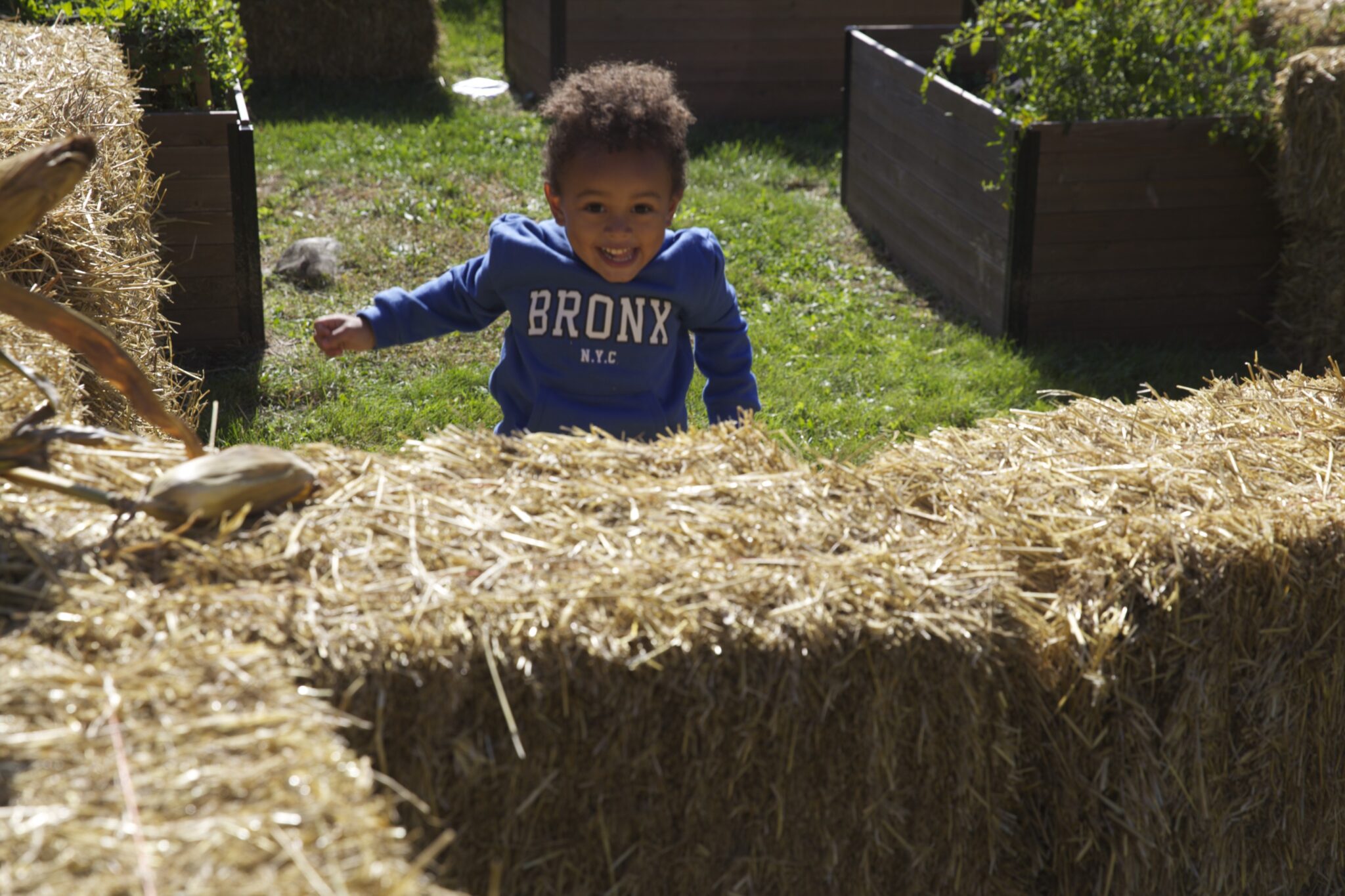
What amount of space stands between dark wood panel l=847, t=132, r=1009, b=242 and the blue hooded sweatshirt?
3.50 metres

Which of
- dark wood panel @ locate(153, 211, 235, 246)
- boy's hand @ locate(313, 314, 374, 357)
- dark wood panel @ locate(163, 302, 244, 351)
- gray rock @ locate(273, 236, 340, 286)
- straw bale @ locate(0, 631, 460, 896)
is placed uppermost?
boy's hand @ locate(313, 314, 374, 357)

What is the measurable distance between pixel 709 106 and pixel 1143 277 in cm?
533

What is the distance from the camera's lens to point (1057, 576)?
8.11ft

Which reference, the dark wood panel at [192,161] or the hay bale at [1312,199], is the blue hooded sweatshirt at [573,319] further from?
the hay bale at [1312,199]

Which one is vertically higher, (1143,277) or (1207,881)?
(1143,277)

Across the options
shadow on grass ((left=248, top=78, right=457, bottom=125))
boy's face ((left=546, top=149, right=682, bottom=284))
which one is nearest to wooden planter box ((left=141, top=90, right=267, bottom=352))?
boy's face ((left=546, top=149, right=682, bottom=284))

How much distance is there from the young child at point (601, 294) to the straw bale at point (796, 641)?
1015 mm

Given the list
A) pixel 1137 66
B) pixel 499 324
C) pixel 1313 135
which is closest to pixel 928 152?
pixel 1137 66

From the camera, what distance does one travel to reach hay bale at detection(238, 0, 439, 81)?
1214 cm

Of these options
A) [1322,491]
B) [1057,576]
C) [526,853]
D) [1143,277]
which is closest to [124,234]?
[526,853]

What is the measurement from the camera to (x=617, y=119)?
3.52 metres

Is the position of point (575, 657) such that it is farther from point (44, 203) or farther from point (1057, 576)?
point (44, 203)

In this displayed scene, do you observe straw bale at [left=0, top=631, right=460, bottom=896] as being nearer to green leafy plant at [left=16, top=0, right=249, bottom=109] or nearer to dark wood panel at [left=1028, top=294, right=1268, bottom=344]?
green leafy plant at [left=16, top=0, right=249, bottom=109]

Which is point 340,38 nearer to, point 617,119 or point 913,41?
point 913,41
